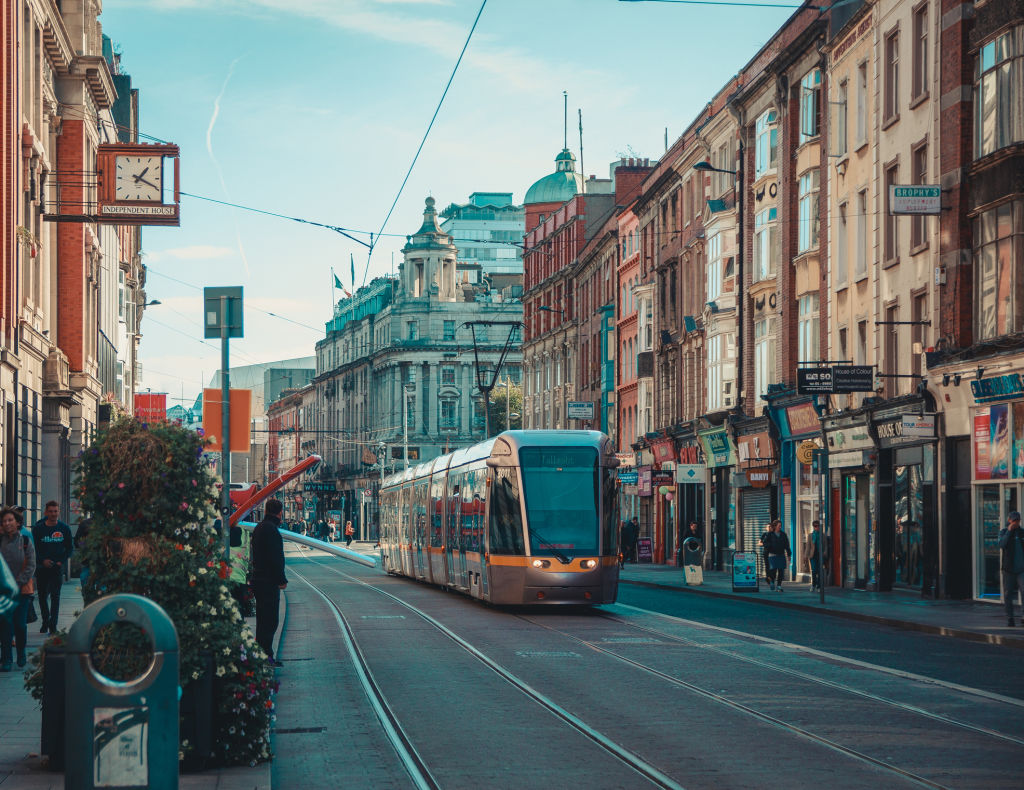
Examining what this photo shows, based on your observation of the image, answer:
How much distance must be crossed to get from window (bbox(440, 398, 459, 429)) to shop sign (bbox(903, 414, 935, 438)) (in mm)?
105038

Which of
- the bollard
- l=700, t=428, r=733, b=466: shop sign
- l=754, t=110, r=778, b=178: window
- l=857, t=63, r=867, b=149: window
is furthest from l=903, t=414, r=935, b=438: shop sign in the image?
the bollard

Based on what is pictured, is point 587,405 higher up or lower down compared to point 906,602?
higher up

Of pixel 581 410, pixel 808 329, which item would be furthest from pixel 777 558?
pixel 581 410

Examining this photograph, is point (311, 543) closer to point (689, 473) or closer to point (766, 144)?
point (689, 473)

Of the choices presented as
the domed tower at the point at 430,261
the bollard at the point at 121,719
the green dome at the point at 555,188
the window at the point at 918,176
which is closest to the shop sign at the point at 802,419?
the window at the point at 918,176

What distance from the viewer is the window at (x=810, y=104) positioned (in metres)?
40.8

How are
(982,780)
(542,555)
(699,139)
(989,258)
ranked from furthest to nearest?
(699,139)
(989,258)
(542,555)
(982,780)

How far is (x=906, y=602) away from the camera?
31.2 m

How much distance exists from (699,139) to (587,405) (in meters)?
19.1

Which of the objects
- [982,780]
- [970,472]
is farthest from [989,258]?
[982,780]

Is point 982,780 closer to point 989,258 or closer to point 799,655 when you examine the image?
point 799,655

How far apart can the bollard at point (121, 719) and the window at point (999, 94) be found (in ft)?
82.0

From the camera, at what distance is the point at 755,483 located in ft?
151

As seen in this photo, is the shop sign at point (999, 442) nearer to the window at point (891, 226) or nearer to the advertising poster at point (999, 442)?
the advertising poster at point (999, 442)
